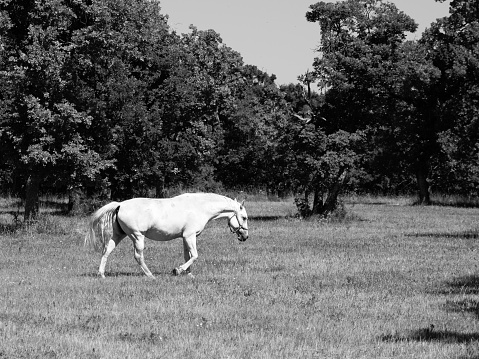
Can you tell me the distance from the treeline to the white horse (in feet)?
44.6

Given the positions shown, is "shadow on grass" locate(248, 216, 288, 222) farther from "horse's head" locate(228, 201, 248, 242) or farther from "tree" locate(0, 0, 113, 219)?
"horse's head" locate(228, 201, 248, 242)

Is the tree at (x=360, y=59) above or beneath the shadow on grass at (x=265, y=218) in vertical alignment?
above

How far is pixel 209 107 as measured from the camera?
73.6m

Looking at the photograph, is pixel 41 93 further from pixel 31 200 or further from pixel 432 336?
pixel 432 336

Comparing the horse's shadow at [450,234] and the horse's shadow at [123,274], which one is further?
the horse's shadow at [450,234]

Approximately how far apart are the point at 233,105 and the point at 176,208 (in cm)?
5911

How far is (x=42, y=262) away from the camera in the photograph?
2356 cm

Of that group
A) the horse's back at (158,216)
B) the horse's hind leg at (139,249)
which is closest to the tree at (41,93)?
the horse's back at (158,216)

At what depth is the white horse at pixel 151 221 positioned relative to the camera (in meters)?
19.5

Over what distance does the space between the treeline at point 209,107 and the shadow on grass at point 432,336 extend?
870 inches

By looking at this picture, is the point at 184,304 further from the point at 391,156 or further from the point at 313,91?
the point at 391,156

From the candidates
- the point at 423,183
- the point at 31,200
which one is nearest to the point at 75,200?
the point at 31,200

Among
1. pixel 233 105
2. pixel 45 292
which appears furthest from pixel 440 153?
pixel 45 292

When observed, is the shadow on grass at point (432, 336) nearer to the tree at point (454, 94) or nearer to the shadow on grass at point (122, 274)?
the shadow on grass at point (122, 274)
